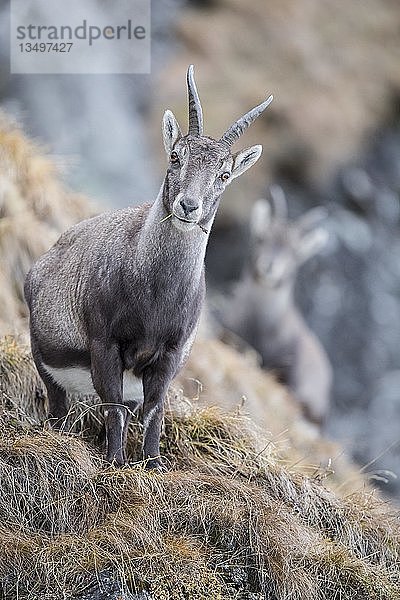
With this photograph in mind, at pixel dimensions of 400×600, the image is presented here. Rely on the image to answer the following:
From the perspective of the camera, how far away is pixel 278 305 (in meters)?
14.2

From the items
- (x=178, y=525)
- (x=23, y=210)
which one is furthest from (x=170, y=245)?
(x=23, y=210)

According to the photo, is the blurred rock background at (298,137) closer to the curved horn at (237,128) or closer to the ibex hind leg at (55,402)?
the ibex hind leg at (55,402)

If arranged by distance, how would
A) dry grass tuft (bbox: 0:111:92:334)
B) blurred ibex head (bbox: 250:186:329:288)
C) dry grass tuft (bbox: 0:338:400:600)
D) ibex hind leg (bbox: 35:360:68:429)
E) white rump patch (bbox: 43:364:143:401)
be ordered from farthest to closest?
blurred ibex head (bbox: 250:186:329:288) → dry grass tuft (bbox: 0:111:92:334) → ibex hind leg (bbox: 35:360:68:429) → white rump patch (bbox: 43:364:143:401) → dry grass tuft (bbox: 0:338:400:600)

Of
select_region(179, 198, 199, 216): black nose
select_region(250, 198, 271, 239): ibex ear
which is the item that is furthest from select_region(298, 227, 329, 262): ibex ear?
select_region(179, 198, 199, 216): black nose

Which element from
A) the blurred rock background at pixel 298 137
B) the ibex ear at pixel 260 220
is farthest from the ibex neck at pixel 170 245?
the blurred rock background at pixel 298 137

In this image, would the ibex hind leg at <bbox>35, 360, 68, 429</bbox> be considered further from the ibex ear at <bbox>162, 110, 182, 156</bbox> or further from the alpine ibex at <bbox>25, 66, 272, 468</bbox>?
the ibex ear at <bbox>162, 110, 182, 156</bbox>

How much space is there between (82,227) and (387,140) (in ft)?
44.3

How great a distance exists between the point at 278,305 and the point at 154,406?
8.14 m

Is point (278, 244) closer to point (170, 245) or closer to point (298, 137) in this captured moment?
point (298, 137)

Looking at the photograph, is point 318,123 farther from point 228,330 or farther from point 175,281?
point 175,281

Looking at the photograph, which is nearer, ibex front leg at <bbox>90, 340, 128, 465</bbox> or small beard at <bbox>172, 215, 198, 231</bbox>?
small beard at <bbox>172, 215, 198, 231</bbox>

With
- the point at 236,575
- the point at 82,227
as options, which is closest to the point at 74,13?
the point at 82,227

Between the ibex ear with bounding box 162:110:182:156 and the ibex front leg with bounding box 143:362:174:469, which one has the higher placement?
the ibex ear with bounding box 162:110:182:156

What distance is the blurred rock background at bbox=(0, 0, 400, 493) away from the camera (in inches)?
609
